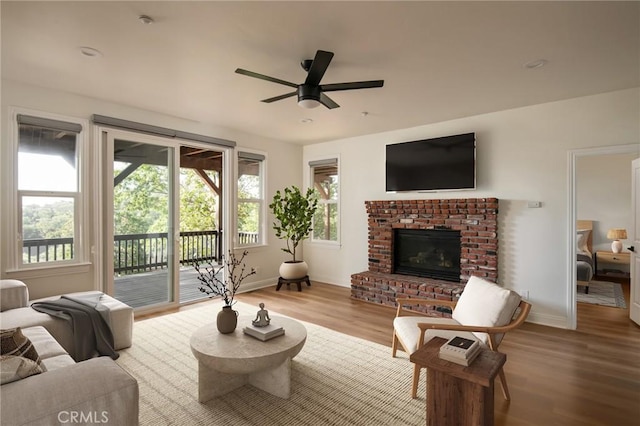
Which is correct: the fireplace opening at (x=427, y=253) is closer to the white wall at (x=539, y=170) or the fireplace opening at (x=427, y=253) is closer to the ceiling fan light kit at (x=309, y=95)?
the white wall at (x=539, y=170)

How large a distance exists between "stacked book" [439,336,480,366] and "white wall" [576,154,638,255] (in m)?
6.35

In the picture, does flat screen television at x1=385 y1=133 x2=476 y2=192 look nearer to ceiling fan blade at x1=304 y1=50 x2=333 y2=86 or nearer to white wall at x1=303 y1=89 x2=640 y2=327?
white wall at x1=303 y1=89 x2=640 y2=327

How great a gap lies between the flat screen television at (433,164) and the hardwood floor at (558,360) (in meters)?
1.87

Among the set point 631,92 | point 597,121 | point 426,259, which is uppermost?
point 631,92

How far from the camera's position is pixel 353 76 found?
10.2ft

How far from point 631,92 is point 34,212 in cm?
639

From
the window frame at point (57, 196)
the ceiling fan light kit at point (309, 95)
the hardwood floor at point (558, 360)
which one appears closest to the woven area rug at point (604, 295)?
the hardwood floor at point (558, 360)

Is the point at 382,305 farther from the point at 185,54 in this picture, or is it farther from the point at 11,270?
the point at 11,270

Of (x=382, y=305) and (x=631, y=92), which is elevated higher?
(x=631, y=92)

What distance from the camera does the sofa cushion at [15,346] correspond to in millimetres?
1501

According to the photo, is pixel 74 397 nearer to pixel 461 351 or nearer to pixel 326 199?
pixel 461 351

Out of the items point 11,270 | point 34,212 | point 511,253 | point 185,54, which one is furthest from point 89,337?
point 511,253

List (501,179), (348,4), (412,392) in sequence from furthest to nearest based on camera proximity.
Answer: (501,179)
(412,392)
(348,4)

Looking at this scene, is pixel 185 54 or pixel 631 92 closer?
pixel 185 54
